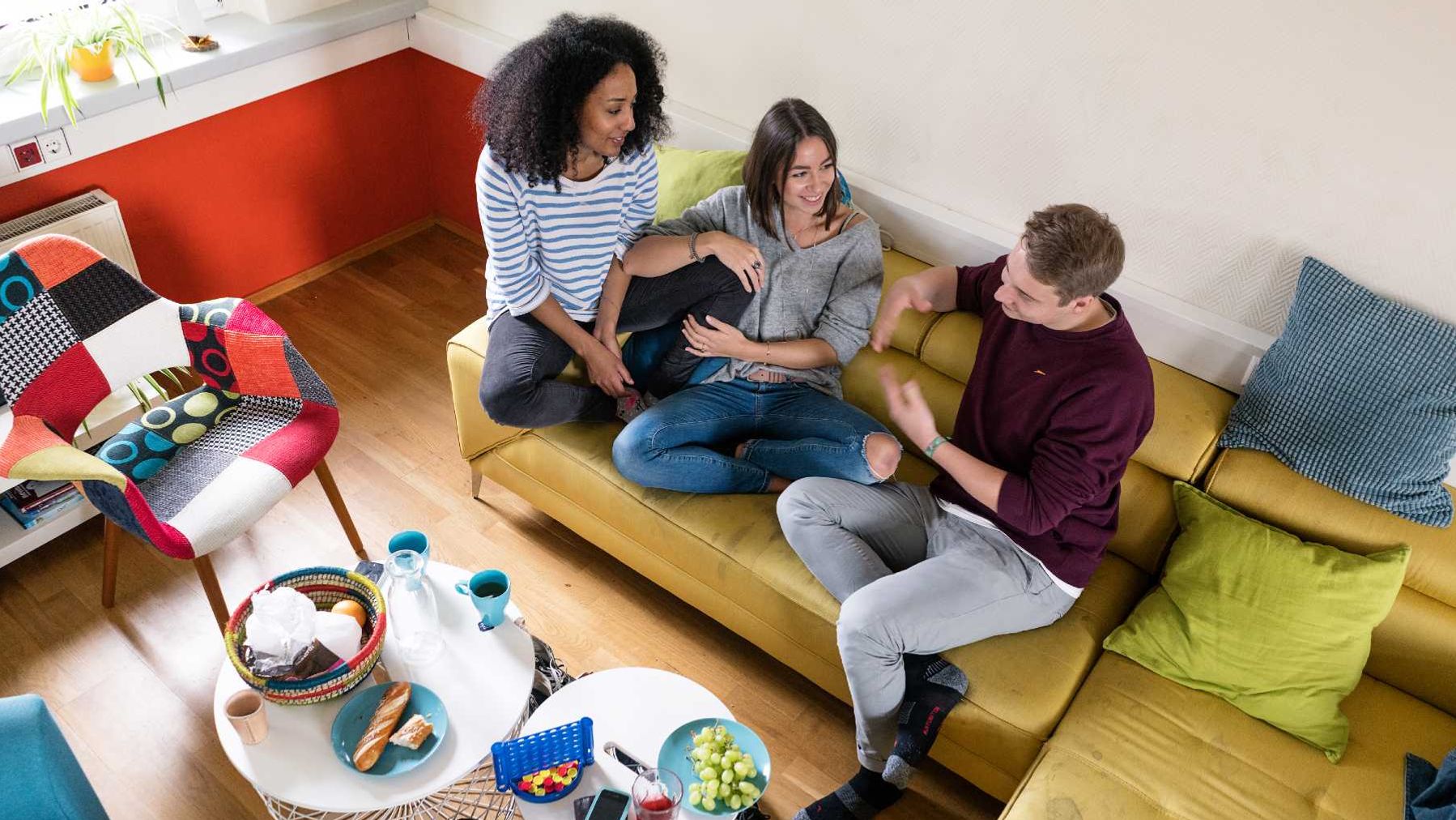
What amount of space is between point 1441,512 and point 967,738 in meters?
1.00

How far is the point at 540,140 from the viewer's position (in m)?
2.24

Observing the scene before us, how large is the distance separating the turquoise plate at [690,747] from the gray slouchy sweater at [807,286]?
902 millimetres

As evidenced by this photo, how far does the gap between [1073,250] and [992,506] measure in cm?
51

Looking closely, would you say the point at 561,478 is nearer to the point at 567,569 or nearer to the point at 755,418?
the point at 567,569

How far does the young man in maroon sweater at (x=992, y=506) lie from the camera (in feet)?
6.26

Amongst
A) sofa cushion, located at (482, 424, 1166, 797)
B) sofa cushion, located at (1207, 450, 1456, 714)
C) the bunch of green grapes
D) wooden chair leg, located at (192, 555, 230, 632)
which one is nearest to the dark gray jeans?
sofa cushion, located at (482, 424, 1166, 797)

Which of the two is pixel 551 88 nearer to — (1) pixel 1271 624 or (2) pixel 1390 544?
(1) pixel 1271 624

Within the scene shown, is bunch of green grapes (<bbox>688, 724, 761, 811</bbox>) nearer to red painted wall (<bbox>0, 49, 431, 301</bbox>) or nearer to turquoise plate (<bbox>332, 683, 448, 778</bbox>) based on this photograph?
turquoise plate (<bbox>332, 683, 448, 778</bbox>)

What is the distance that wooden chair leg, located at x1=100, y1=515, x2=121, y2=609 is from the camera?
240 centimetres

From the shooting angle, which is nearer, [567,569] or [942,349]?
[942,349]

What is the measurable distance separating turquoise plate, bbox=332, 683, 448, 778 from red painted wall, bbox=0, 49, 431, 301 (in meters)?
1.89

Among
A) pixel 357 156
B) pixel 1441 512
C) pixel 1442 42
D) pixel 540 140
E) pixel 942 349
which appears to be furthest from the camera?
pixel 357 156

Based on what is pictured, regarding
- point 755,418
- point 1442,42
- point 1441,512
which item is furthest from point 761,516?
point 1442,42

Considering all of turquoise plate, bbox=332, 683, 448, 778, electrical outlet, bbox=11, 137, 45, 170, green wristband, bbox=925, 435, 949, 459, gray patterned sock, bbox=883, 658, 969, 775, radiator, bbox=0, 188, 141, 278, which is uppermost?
green wristband, bbox=925, 435, 949, 459
